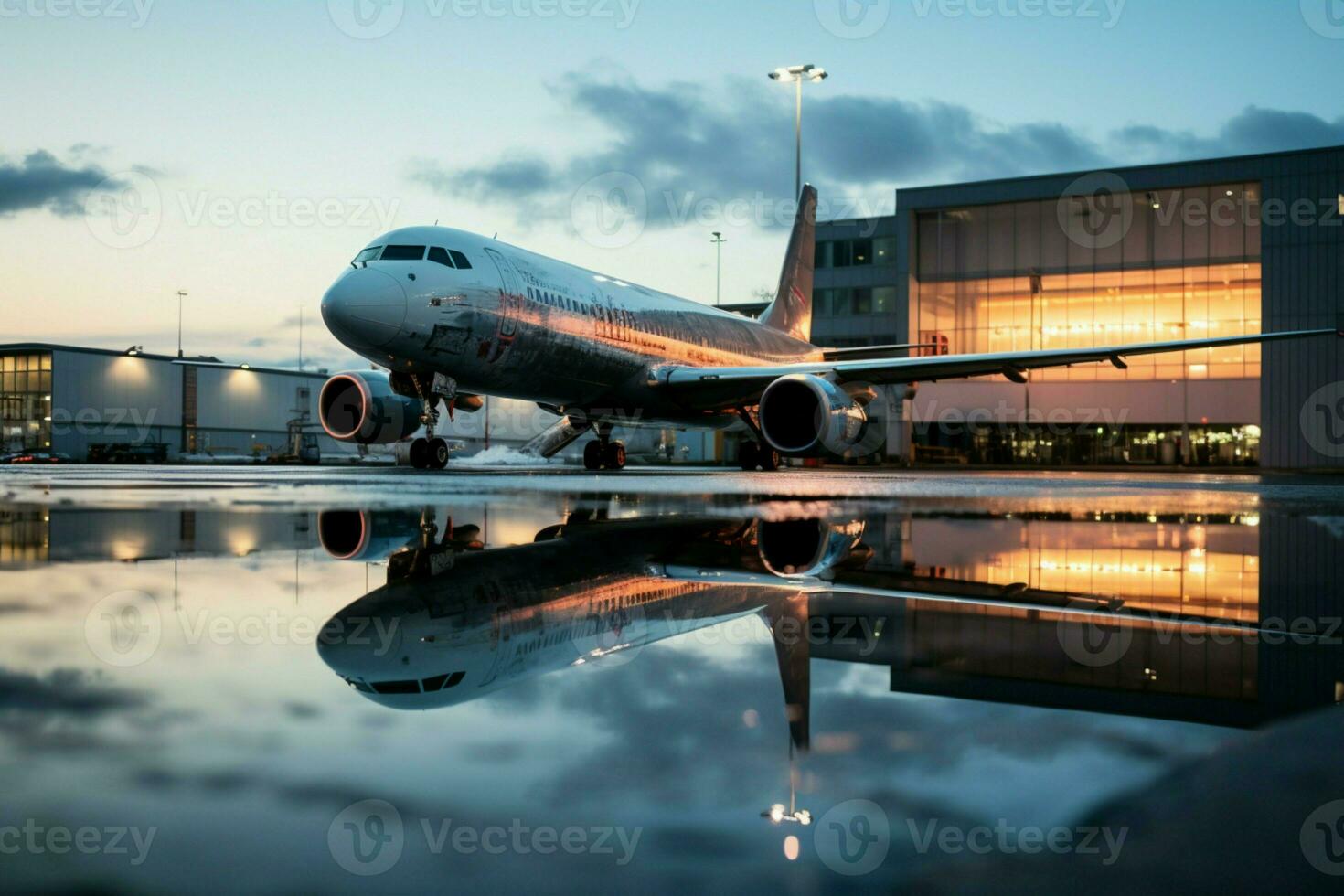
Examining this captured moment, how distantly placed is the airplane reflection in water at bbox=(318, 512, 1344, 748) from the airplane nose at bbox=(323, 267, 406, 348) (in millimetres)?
7813

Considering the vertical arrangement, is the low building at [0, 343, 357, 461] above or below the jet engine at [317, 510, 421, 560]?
above

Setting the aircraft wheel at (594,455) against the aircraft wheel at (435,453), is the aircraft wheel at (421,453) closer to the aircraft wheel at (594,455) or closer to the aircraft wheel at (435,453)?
the aircraft wheel at (435,453)

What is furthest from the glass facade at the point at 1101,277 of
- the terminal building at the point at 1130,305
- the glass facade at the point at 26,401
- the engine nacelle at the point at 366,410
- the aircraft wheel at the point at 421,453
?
the glass facade at the point at 26,401

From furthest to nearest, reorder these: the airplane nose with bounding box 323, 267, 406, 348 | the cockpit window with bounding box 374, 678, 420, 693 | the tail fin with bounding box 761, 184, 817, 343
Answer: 1. the tail fin with bounding box 761, 184, 817, 343
2. the airplane nose with bounding box 323, 267, 406, 348
3. the cockpit window with bounding box 374, 678, 420, 693

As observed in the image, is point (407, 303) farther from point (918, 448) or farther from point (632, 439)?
point (632, 439)

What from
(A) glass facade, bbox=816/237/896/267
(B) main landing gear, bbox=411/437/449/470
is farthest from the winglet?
(A) glass facade, bbox=816/237/896/267

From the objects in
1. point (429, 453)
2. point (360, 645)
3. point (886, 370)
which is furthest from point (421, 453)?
point (360, 645)

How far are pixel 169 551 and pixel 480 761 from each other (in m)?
3.44

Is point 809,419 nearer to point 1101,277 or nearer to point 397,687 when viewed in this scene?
point 397,687

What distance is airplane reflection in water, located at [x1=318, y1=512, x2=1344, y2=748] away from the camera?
195 cm

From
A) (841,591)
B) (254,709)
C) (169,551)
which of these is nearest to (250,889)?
(254,709)

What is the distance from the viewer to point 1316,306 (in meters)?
37.2

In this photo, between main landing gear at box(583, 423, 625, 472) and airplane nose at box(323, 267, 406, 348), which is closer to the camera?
airplane nose at box(323, 267, 406, 348)

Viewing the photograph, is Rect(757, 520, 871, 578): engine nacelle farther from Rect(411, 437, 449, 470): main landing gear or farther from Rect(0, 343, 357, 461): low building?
Rect(0, 343, 357, 461): low building
